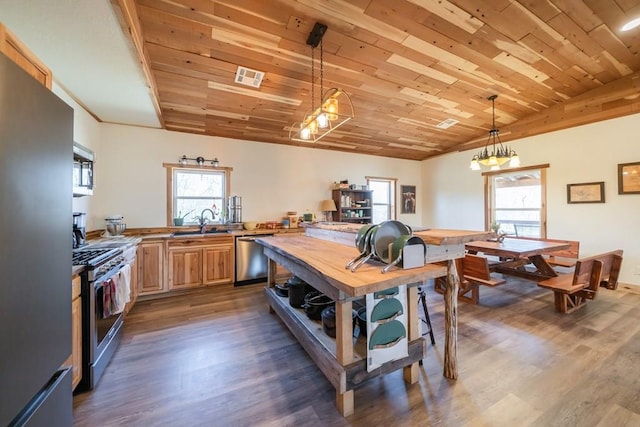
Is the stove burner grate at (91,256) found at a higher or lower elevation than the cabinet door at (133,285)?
higher

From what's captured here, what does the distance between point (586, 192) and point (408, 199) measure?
337cm

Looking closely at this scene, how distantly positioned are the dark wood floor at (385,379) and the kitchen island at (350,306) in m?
0.21

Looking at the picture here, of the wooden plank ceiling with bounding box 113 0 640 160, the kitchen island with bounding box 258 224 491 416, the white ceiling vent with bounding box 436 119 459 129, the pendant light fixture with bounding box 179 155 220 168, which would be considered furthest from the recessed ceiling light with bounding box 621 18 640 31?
the pendant light fixture with bounding box 179 155 220 168

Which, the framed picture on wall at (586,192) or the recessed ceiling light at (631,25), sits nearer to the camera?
the recessed ceiling light at (631,25)

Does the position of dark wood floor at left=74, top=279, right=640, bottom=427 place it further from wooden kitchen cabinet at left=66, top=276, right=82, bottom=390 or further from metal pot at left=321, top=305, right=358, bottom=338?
metal pot at left=321, top=305, right=358, bottom=338

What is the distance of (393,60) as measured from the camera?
3.10 m

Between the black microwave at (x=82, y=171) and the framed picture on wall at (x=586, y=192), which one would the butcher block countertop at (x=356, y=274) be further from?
the framed picture on wall at (x=586, y=192)

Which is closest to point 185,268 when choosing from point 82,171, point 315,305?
point 82,171

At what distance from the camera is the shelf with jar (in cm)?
561

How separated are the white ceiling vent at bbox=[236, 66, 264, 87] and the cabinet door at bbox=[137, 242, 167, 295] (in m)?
2.55

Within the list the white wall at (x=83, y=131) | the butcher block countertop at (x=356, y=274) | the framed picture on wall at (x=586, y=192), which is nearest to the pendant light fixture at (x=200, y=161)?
the white wall at (x=83, y=131)

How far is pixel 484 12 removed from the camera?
246 centimetres

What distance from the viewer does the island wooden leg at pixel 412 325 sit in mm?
1832

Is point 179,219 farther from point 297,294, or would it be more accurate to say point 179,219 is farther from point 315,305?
point 315,305
